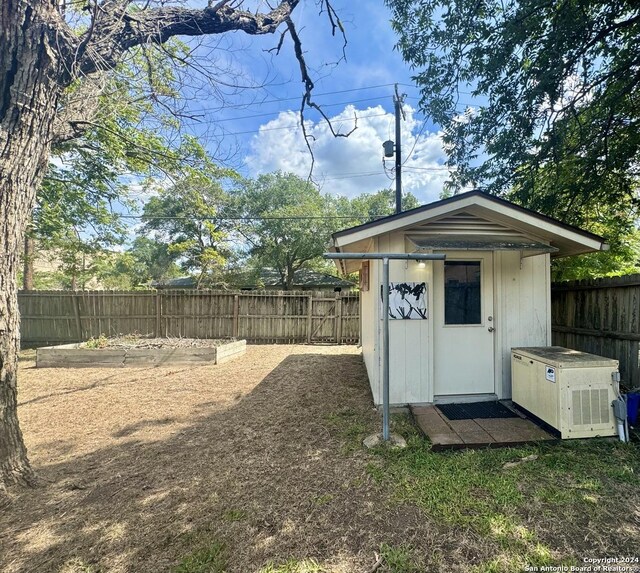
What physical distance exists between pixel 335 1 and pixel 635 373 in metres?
5.94

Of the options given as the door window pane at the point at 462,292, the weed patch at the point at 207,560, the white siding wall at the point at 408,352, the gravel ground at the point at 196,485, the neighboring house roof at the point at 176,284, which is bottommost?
the gravel ground at the point at 196,485

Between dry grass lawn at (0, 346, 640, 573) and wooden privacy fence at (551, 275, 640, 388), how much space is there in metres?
Result: 1.77

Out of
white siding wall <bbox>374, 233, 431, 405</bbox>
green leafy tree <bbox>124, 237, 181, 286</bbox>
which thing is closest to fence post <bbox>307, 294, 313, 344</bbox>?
white siding wall <bbox>374, 233, 431, 405</bbox>

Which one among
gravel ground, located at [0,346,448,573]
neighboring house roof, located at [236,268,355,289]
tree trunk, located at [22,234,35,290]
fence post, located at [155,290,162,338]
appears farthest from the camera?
neighboring house roof, located at [236,268,355,289]

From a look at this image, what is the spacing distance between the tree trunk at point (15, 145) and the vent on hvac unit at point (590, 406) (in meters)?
5.20

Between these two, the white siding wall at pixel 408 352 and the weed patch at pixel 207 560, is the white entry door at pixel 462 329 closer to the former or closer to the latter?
the white siding wall at pixel 408 352

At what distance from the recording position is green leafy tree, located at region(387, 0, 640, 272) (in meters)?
4.63

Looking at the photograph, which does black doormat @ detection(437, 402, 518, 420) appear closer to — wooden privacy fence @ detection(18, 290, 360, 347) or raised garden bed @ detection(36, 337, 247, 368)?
raised garden bed @ detection(36, 337, 247, 368)

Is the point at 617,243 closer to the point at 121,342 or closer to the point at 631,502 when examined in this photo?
the point at 631,502

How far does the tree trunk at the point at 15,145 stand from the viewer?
7.68 feet

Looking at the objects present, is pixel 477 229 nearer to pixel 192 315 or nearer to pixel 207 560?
pixel 207 560

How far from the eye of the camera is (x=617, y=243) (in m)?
5.83

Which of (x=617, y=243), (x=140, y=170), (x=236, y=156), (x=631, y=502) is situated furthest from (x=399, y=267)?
(x=140, y=170)

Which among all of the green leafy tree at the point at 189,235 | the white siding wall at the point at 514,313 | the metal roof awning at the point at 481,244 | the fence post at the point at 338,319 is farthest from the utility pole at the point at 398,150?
the green leafy tree at the point at 189,235
